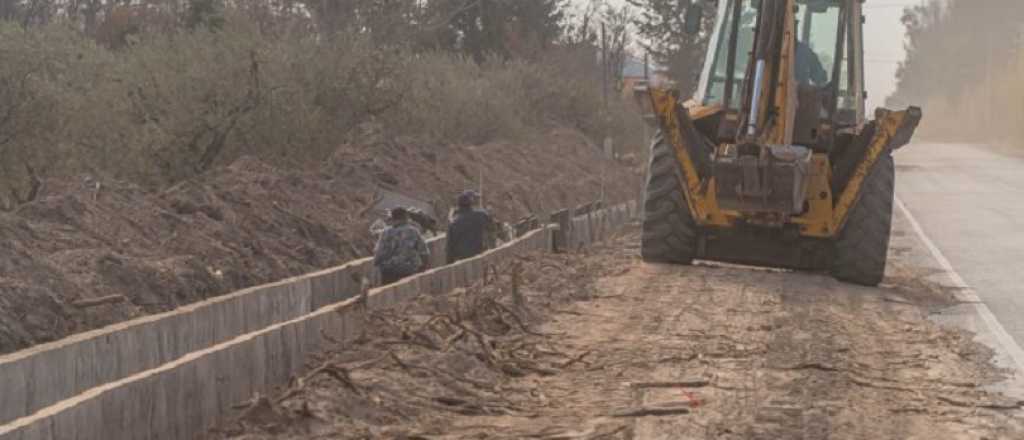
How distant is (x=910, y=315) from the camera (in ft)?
51.8

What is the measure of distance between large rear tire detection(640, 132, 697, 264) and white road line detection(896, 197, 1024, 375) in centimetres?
302

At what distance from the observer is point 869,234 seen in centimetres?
1778

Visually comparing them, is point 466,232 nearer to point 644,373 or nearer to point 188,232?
point 188,232

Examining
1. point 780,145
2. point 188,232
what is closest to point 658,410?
point 780,145

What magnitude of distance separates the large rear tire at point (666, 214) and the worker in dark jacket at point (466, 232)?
6.16 feet

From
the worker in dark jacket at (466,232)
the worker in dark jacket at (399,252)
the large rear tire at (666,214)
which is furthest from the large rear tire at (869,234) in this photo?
the worker in dark jacket at (399,252)

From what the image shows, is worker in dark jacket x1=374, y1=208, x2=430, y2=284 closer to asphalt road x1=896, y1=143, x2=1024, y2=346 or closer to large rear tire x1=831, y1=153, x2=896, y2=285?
large rear tire x1=831, y1=153, x2=896, y2=285

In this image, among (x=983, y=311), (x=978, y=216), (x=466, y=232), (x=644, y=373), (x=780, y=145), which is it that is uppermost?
(x=780, y=145)

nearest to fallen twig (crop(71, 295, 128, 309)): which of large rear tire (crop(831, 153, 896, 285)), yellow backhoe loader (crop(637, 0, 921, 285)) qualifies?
yellow backhoe loader (crop(637, 0, 921, 285))

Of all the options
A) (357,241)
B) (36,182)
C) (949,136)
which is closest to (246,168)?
(357,241)

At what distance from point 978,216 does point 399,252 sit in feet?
57.5

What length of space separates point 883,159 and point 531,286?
4226 millimetres

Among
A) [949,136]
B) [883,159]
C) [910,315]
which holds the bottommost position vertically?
[949,136]

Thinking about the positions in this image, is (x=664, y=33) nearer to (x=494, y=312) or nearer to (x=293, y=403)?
(x=494, y=312)
